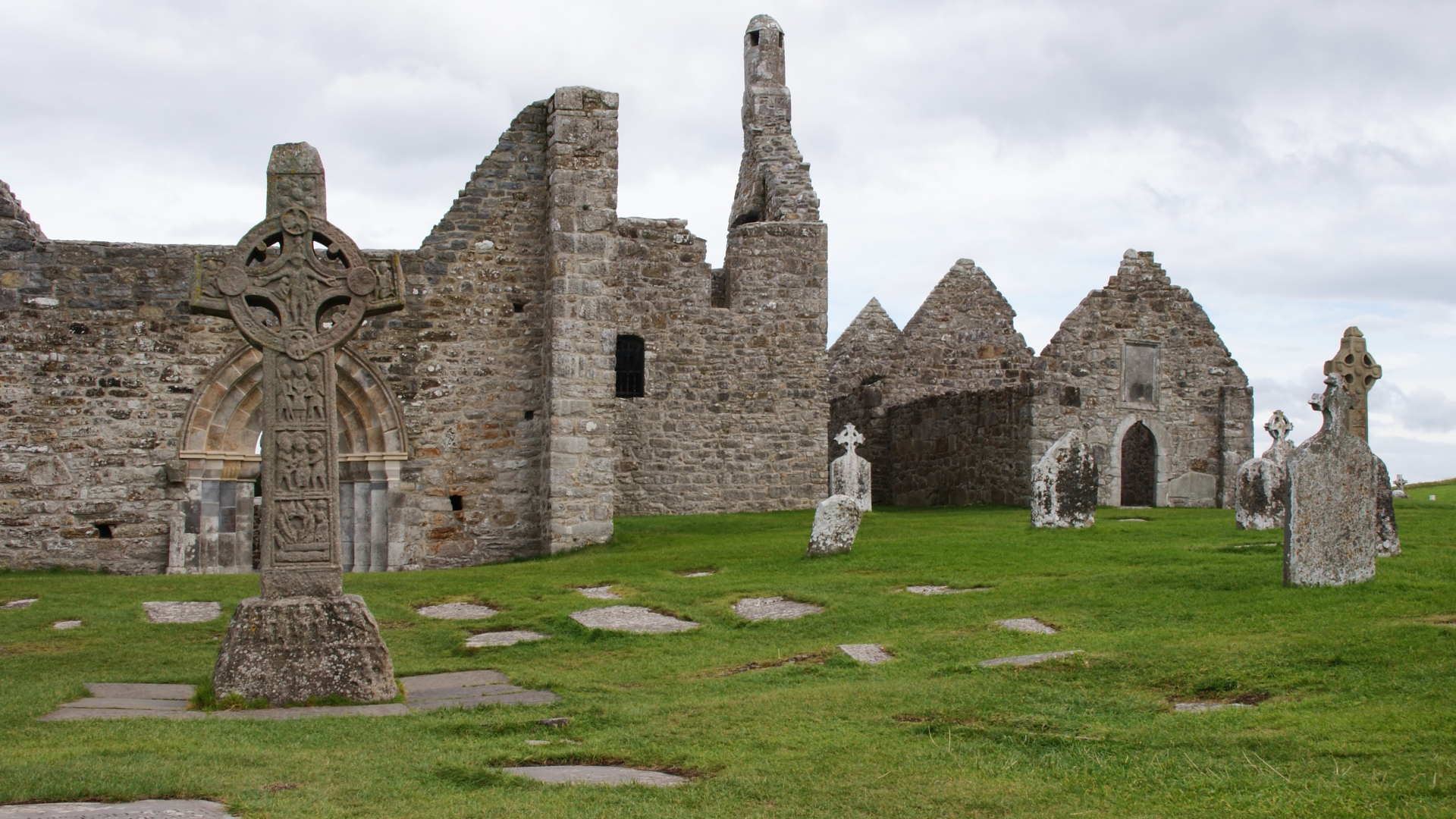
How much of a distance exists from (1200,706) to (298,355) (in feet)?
17.8

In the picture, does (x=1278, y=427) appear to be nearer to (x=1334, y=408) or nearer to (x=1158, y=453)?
(x=1158, y=453)

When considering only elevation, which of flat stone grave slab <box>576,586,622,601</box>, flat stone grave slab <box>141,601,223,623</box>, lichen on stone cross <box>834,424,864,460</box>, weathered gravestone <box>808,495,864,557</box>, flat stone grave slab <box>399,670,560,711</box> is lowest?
flat stone grave slab <box>399,670,560,711</box>

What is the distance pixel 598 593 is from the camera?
1152 cm

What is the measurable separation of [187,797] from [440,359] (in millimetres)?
11755

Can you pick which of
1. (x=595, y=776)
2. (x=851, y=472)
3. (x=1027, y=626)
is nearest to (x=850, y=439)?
(x=851, y=472)

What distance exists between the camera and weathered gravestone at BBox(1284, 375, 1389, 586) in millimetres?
9289

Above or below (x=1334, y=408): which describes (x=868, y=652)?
below

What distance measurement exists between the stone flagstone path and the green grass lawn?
0.16 metres

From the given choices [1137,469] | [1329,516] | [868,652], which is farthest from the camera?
[1137,469]

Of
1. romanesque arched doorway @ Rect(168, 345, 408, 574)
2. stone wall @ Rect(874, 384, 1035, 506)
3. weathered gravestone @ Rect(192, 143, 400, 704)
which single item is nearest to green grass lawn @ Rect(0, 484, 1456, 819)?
weathered gravestone @ Rect(192, 143, 400, 704)

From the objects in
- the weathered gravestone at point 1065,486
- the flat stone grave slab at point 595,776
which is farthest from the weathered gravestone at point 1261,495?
the flat stone grave slab at point 595,776

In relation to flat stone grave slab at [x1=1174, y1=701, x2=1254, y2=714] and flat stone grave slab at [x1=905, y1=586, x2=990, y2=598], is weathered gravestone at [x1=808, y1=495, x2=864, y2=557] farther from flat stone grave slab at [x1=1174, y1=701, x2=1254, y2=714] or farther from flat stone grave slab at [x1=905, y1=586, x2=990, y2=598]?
flat stone grave slab at [x1=1174, y1=701, x2=1254, y2=714]

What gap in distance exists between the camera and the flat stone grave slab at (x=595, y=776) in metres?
5.13

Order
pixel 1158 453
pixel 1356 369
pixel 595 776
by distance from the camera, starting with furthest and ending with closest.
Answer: pixel 1158 453 < pixel 1356 369 < pixel 595 776
